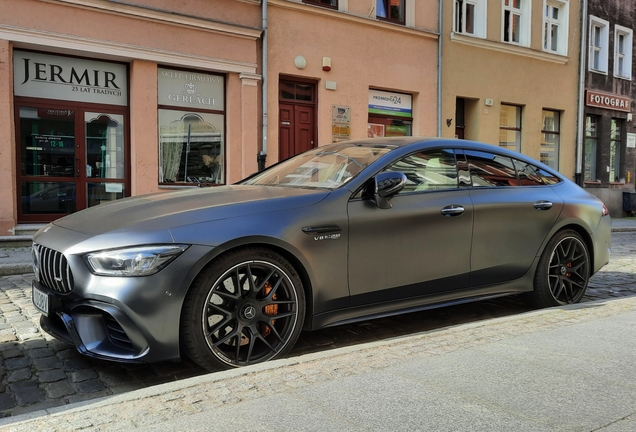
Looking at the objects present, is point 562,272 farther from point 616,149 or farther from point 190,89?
point 616,149

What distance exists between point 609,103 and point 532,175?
17749 millimetres

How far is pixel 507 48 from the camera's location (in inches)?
685

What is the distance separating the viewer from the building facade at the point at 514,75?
53.3 feet

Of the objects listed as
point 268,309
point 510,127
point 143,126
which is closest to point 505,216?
point 268,309

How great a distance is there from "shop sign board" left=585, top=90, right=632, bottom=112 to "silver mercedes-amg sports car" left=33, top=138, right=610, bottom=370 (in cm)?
1650

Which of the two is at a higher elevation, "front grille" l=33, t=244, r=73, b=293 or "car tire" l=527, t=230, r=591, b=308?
"front grille" l=33, t=244, r=73, b=293

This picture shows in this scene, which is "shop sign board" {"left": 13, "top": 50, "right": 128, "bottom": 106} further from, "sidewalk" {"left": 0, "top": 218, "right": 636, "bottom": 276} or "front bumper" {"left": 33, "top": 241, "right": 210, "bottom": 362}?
"front bumper" {"left": 33, "top": 241, "right": 210, "bottom": 362}

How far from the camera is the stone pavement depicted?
3221 millimetres

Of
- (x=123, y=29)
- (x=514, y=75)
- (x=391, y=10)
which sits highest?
(x=391, y=10)

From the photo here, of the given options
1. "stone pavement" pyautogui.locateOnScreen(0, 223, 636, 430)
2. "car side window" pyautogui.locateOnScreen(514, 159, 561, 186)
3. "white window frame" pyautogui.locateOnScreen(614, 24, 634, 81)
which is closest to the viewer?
"stone pavement" pyautogui.locateOnScreen(0, 223, 636, 430)

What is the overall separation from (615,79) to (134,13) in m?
17.1

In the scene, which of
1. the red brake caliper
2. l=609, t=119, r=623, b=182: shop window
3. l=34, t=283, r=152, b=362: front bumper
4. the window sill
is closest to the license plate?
l=34, t=283, r=152, b=362: front bumper

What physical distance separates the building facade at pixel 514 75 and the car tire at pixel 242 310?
12.9m

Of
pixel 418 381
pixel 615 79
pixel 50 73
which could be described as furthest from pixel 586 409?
pixel 615 79
